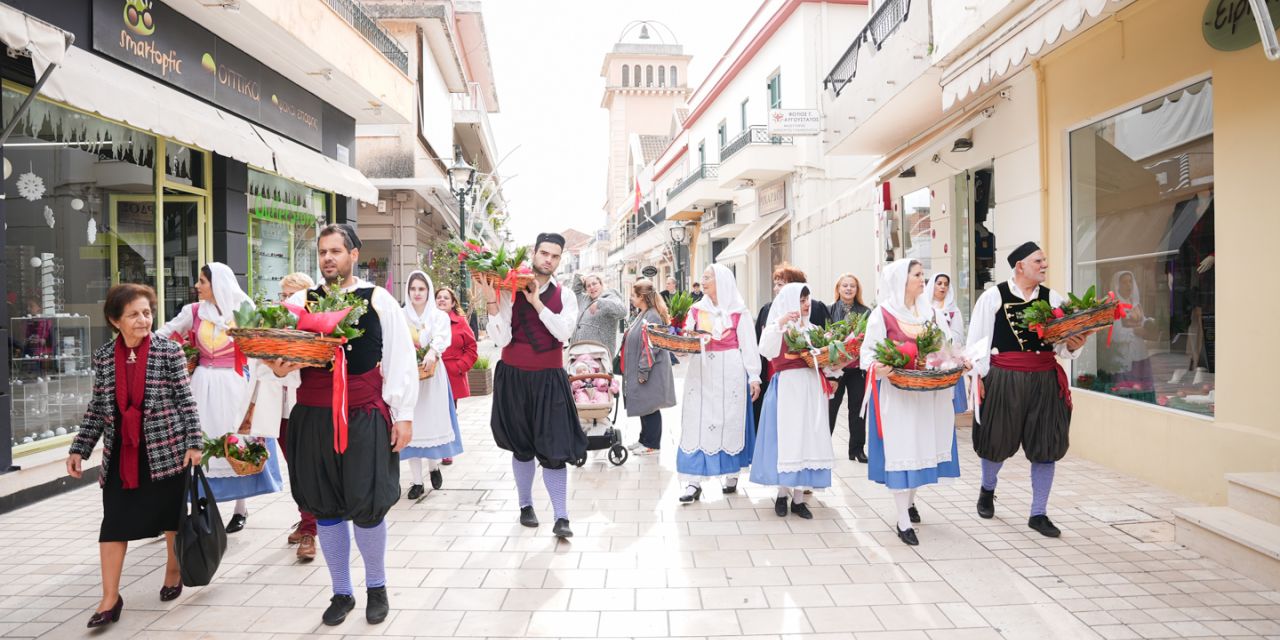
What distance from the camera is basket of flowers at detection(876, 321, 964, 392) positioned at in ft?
16.4

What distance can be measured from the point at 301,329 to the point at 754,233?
19.2m

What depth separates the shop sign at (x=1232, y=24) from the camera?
214 inches

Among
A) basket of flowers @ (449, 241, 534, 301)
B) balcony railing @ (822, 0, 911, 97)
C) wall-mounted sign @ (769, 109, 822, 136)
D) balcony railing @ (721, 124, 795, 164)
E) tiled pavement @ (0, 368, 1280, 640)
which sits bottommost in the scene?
tiled pavement @ (0, 368, 1280, 640)

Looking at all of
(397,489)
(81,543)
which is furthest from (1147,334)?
(81,543)

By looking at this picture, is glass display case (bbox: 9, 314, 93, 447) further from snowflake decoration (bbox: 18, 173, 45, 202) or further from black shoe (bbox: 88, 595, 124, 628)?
black shoe (bbox: 88, 595, 124, 628)

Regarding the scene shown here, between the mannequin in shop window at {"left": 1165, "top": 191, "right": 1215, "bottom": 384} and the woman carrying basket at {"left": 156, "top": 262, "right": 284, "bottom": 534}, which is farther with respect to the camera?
the mannequin in shop window at {"left": 1165, "top": 191, "right": 1215, "bottom": 384}

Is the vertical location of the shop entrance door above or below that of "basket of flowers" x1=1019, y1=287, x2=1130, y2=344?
above

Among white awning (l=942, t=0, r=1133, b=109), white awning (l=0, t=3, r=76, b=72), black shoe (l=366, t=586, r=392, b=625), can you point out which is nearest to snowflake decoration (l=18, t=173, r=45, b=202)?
white awning (l=0, t=3, r=76, b=72)

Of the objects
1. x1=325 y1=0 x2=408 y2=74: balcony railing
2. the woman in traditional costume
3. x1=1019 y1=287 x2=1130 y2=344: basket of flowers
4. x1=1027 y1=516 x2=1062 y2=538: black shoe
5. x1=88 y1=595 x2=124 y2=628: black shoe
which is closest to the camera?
x1=88 y1=595 x2=124 y2=628: black shoe

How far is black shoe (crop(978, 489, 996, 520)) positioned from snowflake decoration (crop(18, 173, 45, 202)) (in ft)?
28.6

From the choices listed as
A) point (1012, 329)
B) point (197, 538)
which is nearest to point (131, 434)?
point (197, 538)

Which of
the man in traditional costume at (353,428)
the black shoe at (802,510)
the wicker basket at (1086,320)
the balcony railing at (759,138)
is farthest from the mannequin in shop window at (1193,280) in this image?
the balcony railing at (759,138)

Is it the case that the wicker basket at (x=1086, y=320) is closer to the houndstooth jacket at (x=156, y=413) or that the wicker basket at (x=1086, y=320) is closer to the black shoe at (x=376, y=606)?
the black shoe at (x=376, y=606)

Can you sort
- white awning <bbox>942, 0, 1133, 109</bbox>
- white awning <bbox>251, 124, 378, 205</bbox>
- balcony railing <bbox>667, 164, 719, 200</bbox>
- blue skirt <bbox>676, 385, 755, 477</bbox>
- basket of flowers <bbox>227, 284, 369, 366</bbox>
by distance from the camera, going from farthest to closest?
balcony railing <bbox>667, 164, 719, 200</bbox> < white awning <bbox>251, 124, 378, 205</bbox> < blue skirt <bbox>676, 385, 755, 477</bbox> < white awning <bbox>942, 0, 1133, 109</bbox> < basket of flowers <bbox>227, 284, 369, 366</bbox>
